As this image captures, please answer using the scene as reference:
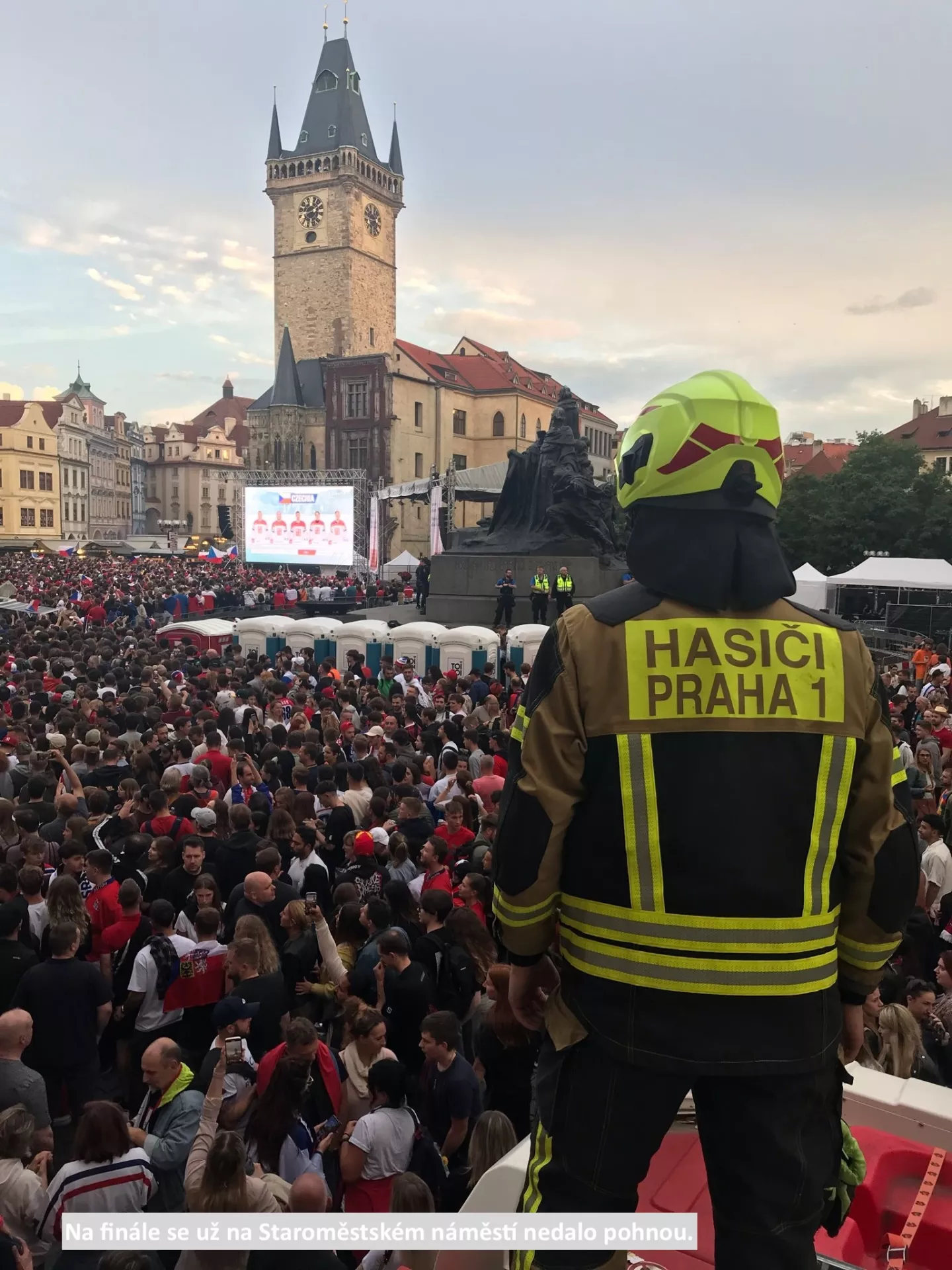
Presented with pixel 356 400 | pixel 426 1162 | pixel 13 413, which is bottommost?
pixel 426 1162

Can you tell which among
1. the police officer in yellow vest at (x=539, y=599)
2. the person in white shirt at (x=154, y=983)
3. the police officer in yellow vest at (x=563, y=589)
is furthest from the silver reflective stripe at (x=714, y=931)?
the police officer in yellow vest at (x=539, y=599)

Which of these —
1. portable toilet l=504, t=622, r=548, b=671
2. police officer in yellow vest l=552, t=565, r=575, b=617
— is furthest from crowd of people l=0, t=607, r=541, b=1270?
police officer in yellow vest l=552, t=565, r=575, b=617

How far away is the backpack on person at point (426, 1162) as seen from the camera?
12.5 ft

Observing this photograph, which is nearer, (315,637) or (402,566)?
(315,637)

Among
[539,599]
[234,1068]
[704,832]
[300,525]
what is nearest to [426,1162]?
[234,1068]

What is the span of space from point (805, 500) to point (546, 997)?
138ft

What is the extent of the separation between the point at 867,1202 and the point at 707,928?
4.05ft

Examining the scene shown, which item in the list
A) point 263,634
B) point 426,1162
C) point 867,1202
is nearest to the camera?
point 867,1202

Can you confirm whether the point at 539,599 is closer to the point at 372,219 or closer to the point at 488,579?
the point at 488,579

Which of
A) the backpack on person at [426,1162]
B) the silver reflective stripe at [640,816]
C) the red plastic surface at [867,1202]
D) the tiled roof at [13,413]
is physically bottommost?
the backpack on person at [426,1162]

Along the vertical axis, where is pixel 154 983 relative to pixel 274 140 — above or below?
below

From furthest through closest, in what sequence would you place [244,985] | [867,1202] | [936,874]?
[936,874] → [244,985] → [867,1202]

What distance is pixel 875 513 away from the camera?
126ft

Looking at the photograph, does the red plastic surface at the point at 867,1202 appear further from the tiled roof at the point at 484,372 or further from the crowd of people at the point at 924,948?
the tiled roof at the point at 484,372
